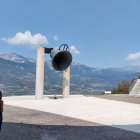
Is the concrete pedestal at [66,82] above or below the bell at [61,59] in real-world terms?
below

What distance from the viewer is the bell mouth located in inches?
956

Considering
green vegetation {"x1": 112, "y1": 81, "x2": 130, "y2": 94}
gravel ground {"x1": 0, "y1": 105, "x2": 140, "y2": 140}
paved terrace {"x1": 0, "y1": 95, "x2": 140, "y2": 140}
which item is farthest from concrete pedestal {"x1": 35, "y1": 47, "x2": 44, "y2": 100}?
green vegetation {"x1": 112, "y1": 81, "x2": 130, "y2": 94}

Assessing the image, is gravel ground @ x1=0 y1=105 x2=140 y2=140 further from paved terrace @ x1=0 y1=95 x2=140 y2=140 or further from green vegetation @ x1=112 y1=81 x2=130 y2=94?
green vegetation @ x1=112 y1=81 x2=130 y2=94

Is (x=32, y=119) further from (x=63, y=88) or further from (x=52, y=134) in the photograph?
(x=63, y=88)

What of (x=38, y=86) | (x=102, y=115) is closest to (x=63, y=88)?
(x=38, y=86)

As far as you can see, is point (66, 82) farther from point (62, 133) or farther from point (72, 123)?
point (62, 133)

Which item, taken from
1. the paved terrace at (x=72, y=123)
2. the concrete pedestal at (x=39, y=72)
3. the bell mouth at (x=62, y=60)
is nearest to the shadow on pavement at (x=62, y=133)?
the paved terrace at (x=72, y=123)

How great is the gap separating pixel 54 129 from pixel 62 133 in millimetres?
729

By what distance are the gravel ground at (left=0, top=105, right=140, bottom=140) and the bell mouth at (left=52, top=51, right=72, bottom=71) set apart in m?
8.71

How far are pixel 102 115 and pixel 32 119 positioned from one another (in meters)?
3.09

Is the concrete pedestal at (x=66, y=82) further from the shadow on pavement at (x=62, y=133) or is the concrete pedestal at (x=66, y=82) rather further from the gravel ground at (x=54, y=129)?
the shadow on pavement at (x=62, y=133)

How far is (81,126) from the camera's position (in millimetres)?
13484

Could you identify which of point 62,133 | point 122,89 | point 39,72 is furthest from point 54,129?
point 122,89

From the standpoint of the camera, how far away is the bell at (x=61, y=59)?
24.0 m
